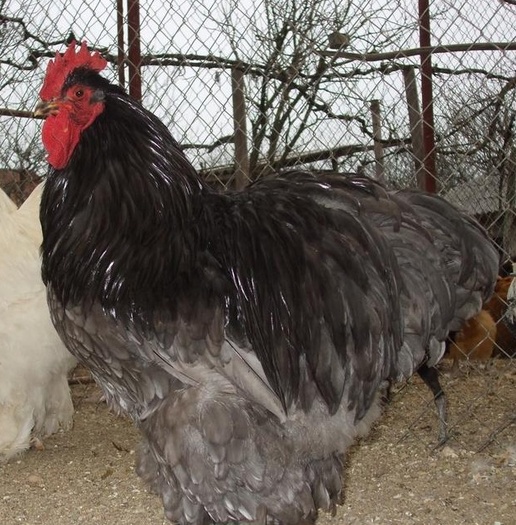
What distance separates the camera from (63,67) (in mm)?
2105

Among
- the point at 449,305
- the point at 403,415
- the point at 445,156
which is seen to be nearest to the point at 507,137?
the point at 445,156

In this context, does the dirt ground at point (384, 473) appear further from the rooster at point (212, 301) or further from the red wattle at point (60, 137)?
the red wattle at point (60, 137)

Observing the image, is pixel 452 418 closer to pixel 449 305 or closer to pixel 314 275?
pixel 449 305

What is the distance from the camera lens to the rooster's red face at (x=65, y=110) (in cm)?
202

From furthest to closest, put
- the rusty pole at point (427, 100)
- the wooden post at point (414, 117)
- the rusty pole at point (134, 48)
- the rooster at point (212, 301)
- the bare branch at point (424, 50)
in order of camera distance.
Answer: the rusty pole at point (134, 48) < the wooden post at point (414, 117) < the rusty pole at point (427, 100) < the bare branch at point (424, 50) < the rooster at point (212, 301)

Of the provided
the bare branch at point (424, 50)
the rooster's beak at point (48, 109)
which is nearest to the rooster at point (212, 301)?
the rooster's beak at point (48, 109)

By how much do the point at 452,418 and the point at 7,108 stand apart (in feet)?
10.0

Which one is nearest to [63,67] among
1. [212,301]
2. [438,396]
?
[212,301]

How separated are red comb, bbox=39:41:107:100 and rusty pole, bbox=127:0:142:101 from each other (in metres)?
1.49

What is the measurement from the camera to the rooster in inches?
79.1

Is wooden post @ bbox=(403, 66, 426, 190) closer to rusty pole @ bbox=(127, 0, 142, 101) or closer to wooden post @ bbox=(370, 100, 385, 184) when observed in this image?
wooden post @ bbox=(370, 100, 385, 184)

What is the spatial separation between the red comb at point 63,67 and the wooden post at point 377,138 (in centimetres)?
160

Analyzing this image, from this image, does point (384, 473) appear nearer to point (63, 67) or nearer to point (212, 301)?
point (212, 301)

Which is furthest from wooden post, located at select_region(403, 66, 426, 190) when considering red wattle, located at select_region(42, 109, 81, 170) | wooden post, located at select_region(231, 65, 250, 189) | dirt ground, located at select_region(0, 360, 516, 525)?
red wattle, located at select_region(42, 109, 81, 170)
